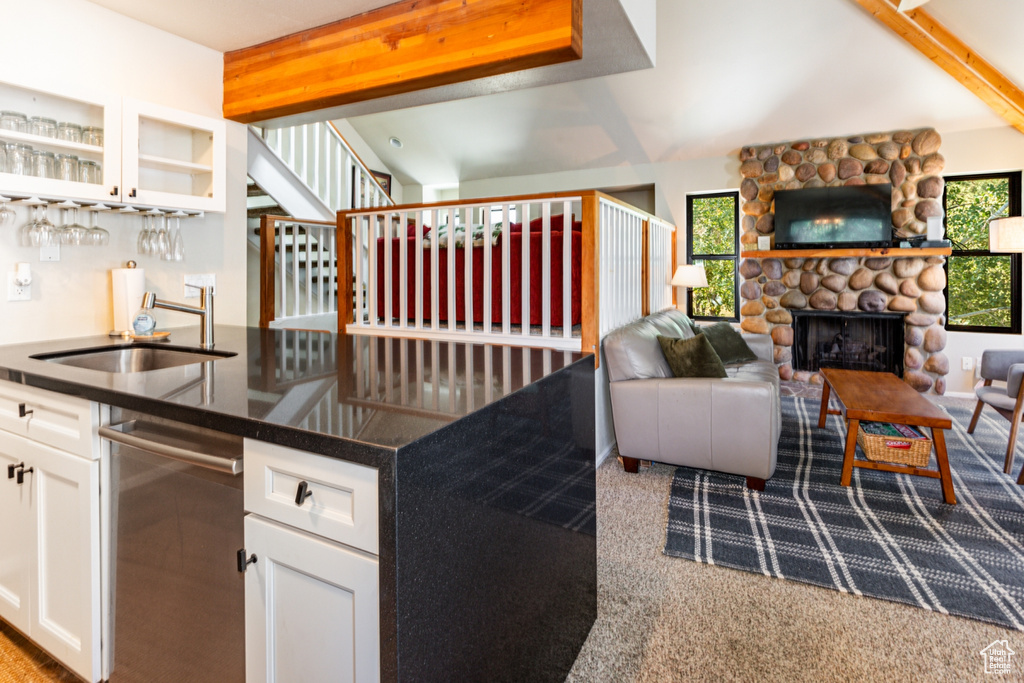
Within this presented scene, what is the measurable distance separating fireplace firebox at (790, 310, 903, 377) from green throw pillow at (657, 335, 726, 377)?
10.7 ft

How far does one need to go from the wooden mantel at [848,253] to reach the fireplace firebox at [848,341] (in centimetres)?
59

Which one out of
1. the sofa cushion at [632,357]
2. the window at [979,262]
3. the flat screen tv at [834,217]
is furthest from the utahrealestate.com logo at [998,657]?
the window at [979,262]

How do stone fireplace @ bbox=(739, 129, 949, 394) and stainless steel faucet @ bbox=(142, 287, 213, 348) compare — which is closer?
stainless steel faucet @ bbox=(142, 287, 213, 348)

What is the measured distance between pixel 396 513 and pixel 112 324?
220 cm

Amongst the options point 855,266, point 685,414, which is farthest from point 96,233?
point 855,266

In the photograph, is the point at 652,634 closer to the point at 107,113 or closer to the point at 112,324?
the point at 112,324

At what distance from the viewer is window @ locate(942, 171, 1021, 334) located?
5.03m

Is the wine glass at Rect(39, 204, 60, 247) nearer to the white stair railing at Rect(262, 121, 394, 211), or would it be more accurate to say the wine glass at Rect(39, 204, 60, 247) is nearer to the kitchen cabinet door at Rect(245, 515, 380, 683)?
the kitchen cabinet door at Rect(245, 515, 380, 683)

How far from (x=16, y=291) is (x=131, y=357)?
500 mm

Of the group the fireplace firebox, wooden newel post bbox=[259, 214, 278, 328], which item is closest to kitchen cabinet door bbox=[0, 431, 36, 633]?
wooden newel post bbox=[259, 214, 278, 328]

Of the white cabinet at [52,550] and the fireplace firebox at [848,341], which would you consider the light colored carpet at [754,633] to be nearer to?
the white cabinet at [52,550]

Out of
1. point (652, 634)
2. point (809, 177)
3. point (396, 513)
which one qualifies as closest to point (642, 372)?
point (652, 634)

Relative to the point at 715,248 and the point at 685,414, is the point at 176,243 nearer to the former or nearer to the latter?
the point at 685,414

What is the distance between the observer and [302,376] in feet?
4.78
